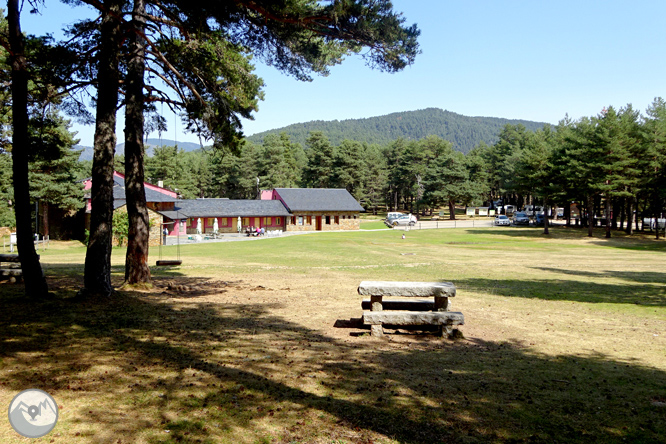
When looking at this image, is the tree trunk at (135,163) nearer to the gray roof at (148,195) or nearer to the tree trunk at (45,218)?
the gray roof at (148,195)

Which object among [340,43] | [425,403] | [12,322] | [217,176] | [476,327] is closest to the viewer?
[425,403]

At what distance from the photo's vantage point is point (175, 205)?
175 feet

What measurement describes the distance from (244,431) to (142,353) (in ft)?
9.81

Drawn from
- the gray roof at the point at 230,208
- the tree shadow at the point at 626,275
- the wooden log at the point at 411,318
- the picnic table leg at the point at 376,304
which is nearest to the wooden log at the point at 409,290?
the picnic table leg at the point at 376,304

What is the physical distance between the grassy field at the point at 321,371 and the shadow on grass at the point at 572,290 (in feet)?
2.95

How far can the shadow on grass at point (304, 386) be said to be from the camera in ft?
14.4

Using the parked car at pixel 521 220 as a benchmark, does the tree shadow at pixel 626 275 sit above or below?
below

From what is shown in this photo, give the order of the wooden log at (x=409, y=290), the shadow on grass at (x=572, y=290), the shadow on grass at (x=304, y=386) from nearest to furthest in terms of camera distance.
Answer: the shadow on grass at (x=304, y=386)
the wooden log at (x=409, y=290)
the shadow on grass at (x=572, y=290)

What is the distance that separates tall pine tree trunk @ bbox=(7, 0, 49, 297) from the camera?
9.32 m

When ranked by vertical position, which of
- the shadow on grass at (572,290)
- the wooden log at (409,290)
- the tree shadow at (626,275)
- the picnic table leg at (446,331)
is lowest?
the tree shadow at (626,275)

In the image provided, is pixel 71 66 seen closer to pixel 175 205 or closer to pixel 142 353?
pixel 142 353

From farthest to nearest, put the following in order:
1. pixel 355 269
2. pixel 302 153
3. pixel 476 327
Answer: pixel 302 153, pixel 355 269, pixel 476 327

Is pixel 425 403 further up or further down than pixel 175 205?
further down

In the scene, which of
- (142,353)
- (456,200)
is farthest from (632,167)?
(142,353)
